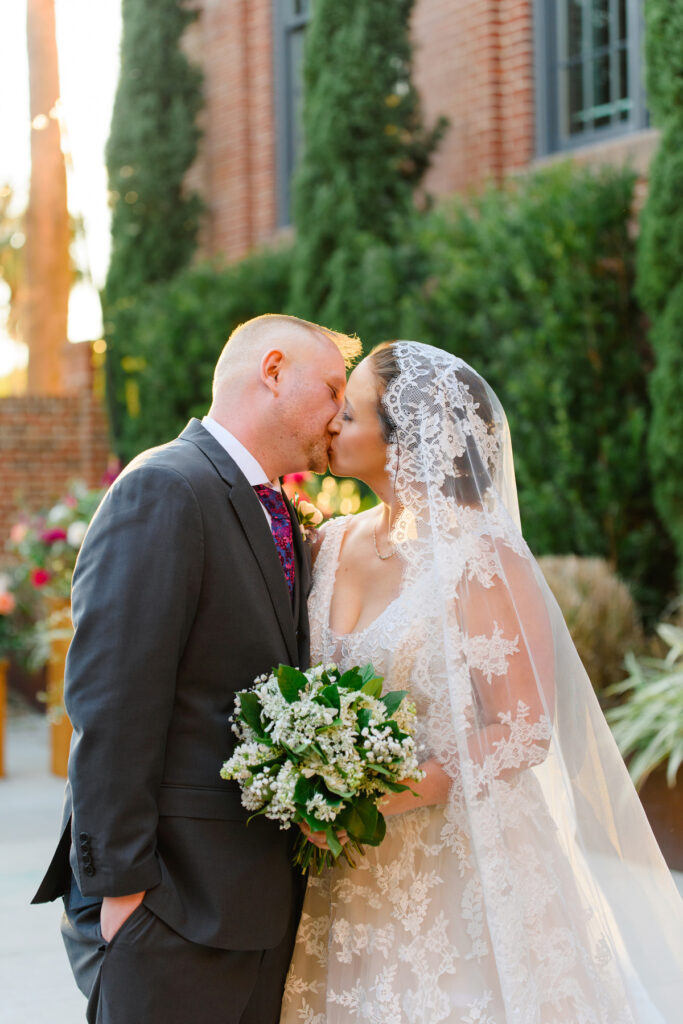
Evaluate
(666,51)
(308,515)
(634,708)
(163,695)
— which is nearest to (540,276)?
(666,51)

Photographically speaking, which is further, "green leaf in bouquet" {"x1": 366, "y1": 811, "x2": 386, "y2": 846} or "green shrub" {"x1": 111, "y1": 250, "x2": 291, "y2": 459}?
"green shrub" {"x1": 111, "y1": 250, "x2": 291, "y2": 459}

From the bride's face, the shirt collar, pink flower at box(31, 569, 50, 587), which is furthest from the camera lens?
pink flower at box(31, 569, 50, 587)

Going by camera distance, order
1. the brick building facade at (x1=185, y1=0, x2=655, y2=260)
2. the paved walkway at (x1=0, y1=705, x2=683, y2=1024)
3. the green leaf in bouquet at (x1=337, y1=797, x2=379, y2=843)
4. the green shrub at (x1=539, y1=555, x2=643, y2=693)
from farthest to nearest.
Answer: the brick building facade at (x1=185, y1=0, x2=655, y2=260), the green shrub at (x1=539, y1=555, x2=643, y2=693), the paved walkway at (x1=0, y1=705, x2=683, y2=1024), the green leaf in bouquet at (x1=337, y1=797, x2=379, y2=843)

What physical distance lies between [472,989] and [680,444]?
468 cm

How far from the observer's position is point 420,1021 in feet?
8.98

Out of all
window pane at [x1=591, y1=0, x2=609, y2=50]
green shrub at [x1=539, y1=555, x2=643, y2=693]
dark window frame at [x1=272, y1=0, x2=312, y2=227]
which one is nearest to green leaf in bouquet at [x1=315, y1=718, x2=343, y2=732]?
green shrub at [x1=539, y1=555, x2=643, y2=693]

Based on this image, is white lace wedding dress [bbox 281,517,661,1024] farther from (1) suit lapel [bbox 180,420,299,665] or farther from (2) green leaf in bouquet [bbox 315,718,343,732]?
(2) green leaf in bouquet [bbox 315,718,343,732]

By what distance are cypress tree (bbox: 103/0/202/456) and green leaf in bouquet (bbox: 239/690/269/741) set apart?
1067 centimetres

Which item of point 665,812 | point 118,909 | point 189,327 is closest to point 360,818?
point 118,909

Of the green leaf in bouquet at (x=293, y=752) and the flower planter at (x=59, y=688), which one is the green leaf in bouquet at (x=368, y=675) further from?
the flower planter at (x=59, y=688)

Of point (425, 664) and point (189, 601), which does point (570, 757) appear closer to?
point (425, 664)

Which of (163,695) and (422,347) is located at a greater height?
(422,347)

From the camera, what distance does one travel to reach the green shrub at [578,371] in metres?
7.48

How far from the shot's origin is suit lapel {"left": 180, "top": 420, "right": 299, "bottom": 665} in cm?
270
